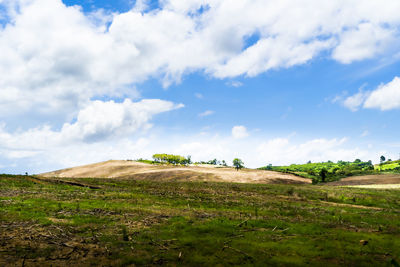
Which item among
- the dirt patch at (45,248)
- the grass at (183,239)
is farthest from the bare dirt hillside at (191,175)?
the dirt patch at (45,248)

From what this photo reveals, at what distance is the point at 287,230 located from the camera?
55.4 ft

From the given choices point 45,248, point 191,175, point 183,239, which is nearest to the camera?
point 45,248

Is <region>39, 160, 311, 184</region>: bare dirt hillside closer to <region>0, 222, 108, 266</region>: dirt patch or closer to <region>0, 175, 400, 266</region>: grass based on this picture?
<region>0, 175, 400, 266</region>: grass

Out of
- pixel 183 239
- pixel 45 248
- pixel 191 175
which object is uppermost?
pixel 191 175

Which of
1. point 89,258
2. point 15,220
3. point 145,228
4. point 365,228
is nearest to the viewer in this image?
point 89,258

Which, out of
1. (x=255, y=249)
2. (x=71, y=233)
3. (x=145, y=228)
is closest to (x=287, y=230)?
(x=255, y=249)

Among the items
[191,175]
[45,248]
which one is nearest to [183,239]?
[45,248]

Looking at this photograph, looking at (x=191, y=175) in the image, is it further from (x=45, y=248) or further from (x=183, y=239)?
(x=45, y=248)

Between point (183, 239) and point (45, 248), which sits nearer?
point (45, 248)

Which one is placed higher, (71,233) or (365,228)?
(71,233)

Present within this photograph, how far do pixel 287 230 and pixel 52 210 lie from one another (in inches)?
711

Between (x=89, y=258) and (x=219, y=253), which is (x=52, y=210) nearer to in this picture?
(x=89, y=258)

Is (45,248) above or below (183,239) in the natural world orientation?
above

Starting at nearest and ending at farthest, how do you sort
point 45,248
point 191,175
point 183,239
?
point 45,248 < point 183,239 < point 191,175
